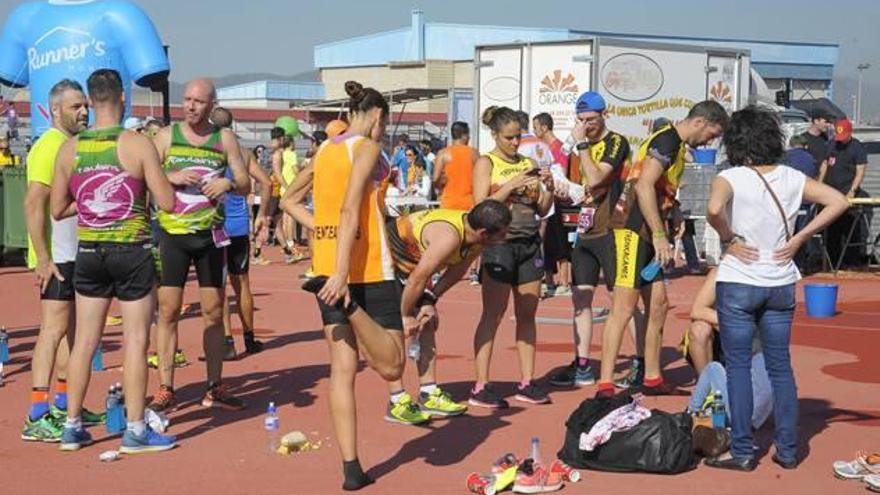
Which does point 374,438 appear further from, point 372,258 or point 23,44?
point 23,44

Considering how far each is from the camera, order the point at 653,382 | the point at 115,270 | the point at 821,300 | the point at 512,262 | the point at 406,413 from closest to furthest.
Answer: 1. the point at 115,270
2. the point at 406,413
3. the point at 512,262
4. the point at 653,382
5. the point at 821,300

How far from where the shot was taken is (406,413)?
7.51m

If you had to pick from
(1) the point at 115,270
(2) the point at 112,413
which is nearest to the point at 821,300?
(2) the point at 112,413

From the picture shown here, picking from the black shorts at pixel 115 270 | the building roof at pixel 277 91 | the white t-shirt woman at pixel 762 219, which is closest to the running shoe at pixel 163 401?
the black shorts at pixel 115 270

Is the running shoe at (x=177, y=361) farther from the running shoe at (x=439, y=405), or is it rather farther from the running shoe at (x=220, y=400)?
the running shoe at (x=439, y=405)

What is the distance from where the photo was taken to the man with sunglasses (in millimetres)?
8586

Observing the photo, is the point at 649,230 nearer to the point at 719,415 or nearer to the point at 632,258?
the point at 632,258

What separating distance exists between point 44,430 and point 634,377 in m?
4.15

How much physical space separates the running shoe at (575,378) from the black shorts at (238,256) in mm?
3087

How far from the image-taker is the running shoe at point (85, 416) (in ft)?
23.7

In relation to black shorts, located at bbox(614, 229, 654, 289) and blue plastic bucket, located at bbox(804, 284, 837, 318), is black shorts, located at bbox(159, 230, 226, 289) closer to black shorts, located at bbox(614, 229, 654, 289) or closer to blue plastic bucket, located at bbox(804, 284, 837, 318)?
black shorts, located at bbox(614, 229, 654, 289)

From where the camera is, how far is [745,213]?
6.37 meters

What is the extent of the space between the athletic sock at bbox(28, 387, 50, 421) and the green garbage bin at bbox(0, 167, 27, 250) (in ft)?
36.5

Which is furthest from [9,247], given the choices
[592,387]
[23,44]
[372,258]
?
[372,258]
